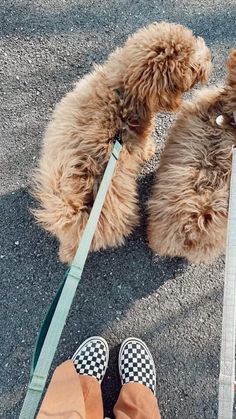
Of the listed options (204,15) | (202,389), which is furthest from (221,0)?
(202,389)

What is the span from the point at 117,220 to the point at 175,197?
26cm

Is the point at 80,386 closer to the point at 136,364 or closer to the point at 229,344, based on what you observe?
the point at 136,364

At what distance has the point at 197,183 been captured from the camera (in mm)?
1693

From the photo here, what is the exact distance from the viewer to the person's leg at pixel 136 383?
1.85 m

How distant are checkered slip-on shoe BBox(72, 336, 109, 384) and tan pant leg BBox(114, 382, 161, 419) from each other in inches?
5.5

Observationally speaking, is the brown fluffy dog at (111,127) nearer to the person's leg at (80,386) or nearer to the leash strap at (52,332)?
the leash strap at (52,332)

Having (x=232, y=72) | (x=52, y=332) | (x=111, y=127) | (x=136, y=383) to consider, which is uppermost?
(x=232, y=72)

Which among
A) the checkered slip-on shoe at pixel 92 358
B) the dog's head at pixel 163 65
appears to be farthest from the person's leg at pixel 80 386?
the dog's head at pixel 163 65

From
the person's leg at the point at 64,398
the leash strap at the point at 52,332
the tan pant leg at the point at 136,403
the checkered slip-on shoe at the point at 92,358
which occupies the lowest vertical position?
the tan pant leg at the point at 136,403

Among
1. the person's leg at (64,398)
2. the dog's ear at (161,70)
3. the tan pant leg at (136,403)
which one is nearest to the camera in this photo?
the person's leg at (64,398)

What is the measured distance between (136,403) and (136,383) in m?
0.10

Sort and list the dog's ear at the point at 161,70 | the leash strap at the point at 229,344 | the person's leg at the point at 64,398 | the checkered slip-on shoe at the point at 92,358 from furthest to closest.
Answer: the checkered slip-on shoe at the point at 92,358 → the dog's ear at the point at 161,70 → the person's leg at the point at 64,398 → the leash strap at the point at 229,344

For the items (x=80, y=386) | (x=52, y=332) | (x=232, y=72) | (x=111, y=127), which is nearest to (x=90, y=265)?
(x=80, y=386)

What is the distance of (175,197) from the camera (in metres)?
1.71
